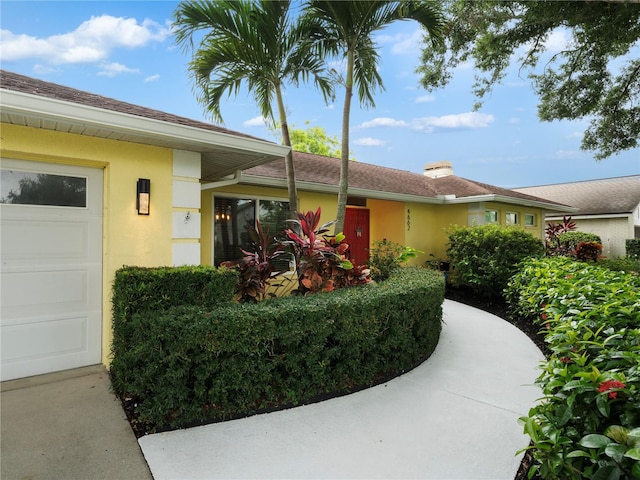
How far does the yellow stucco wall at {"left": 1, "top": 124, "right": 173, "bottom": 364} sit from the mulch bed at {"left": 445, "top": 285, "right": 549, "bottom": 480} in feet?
13.4

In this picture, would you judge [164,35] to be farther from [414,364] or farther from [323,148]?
[323,148]

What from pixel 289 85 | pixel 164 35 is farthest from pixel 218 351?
pixel 164 35

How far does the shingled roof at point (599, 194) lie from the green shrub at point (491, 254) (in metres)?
13.1

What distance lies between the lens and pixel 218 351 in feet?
9.55

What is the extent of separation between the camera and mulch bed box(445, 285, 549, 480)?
2.58 metres

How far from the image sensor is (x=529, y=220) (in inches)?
534

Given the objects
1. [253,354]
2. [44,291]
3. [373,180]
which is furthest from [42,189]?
[373,180]

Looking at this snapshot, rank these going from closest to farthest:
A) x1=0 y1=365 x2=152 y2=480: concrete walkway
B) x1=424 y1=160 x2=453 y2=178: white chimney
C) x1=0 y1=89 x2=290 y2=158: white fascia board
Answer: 1. x1=0 y1=365 x2=152 y2=480: concrete walkway
2. x1=0 y1=89 x2=290 y2=158: white fascia board
3. x1=424 y1=160 x2=453 y2=178: white chimney

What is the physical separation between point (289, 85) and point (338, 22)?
1.44 metres

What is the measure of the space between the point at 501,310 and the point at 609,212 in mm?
17599

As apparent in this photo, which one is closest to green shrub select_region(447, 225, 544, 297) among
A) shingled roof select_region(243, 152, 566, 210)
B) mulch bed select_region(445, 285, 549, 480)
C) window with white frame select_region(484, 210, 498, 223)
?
mulch bed select_region(445, 285, 549, 480)

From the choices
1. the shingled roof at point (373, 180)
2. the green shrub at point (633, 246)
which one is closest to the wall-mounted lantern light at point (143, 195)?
the shingled roof at point (373, 180)

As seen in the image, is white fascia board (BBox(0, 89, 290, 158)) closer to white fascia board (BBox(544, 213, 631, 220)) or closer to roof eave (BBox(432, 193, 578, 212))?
roof eave (BBox(432, 193, 578, 212))

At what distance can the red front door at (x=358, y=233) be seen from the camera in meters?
10.4
